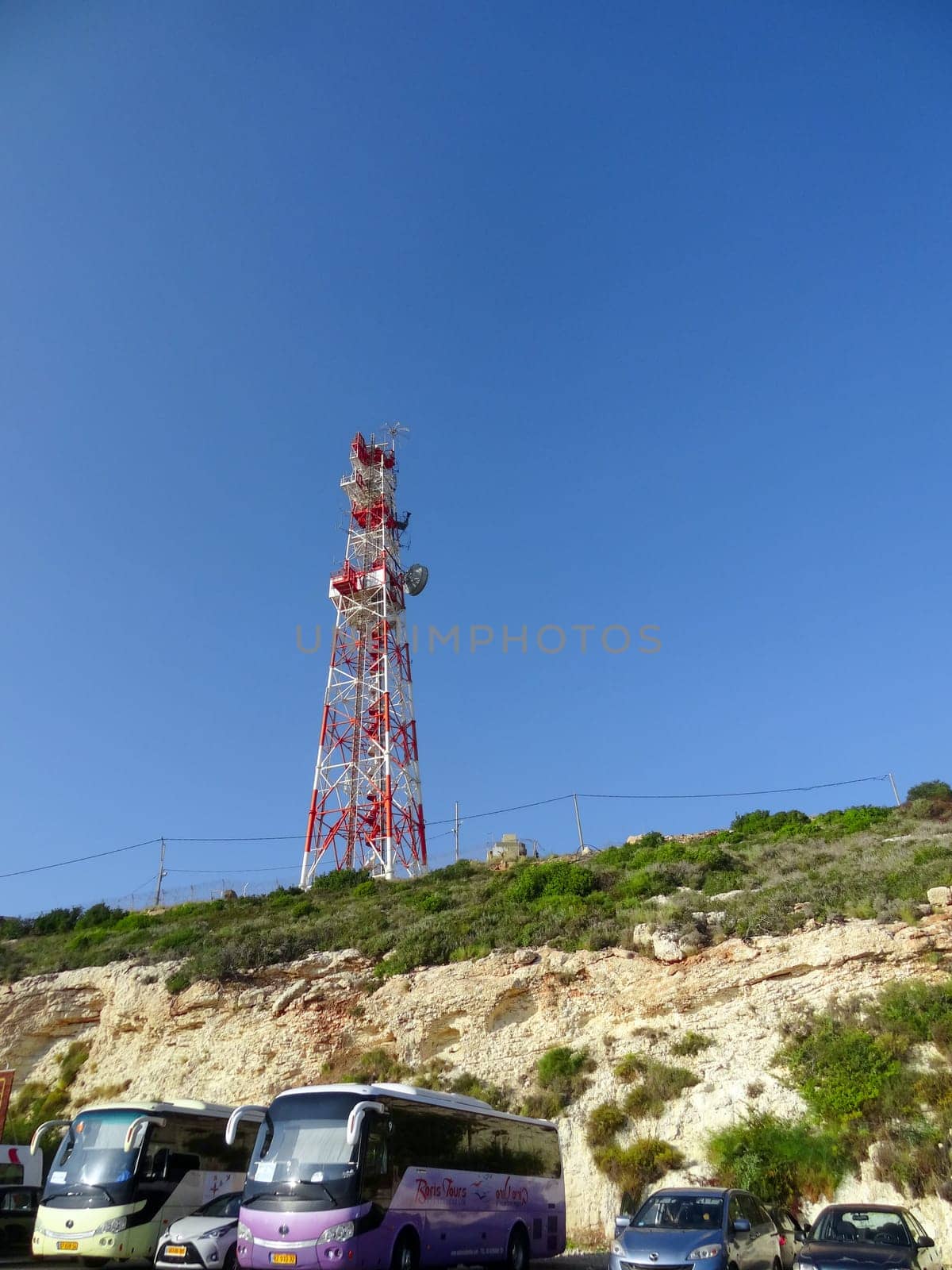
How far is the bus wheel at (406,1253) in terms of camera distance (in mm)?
11836

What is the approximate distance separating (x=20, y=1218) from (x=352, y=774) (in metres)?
30.5

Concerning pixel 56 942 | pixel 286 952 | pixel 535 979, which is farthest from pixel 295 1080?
pixel 56 942

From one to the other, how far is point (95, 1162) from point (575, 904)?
17.0m

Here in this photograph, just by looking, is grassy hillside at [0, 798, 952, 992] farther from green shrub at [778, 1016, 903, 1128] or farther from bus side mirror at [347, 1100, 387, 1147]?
bus side mirror at [347, 1100, 387, 1147]

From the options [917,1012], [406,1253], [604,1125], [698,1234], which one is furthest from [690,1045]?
[406,1253]

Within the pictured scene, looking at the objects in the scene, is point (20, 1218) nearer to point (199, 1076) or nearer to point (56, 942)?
point (199, 1076)

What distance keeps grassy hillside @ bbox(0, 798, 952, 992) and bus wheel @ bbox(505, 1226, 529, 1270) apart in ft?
34.0

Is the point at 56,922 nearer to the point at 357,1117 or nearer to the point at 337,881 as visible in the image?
the point at 337,881

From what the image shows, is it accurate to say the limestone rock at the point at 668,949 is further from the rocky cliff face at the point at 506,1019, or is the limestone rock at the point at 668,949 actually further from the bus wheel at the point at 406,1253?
the bus wheel at the point at 406,1253

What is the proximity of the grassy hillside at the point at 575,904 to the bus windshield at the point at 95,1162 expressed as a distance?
11849 millimetres

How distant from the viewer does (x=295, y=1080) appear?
23.9m

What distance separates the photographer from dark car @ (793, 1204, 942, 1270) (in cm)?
1083

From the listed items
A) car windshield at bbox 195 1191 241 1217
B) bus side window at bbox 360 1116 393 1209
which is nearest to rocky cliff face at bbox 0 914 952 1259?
car windshield at bbox 195 1191 241 1217

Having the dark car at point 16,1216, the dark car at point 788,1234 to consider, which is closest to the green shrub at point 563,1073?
the dark car at point 788,1234
